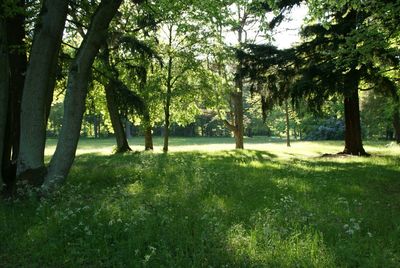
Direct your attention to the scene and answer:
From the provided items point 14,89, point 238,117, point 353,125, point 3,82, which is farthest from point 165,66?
point 3,82

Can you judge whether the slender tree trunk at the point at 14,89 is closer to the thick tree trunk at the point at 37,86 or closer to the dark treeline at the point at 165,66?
the dark treeline at the point at 165,66

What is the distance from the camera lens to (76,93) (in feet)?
31.0

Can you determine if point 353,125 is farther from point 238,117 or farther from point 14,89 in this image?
point 14,89

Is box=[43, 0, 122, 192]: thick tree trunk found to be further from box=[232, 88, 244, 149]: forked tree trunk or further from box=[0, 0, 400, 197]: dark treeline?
box=[232, 88, 244, 149]: forked tree trunk

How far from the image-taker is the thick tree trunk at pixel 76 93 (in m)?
9.40

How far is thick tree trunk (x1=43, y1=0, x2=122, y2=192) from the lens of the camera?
9398mm

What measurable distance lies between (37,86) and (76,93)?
850 millimetres

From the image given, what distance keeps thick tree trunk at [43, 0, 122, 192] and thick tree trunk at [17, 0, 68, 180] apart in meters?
0.46

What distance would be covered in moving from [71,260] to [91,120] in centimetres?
9386

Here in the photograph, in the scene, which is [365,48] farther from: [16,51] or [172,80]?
[172,80]

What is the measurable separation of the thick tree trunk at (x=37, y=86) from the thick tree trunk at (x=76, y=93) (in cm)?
46

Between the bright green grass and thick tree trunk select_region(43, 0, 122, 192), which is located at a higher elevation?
thick tree trunk select_region(43, 0, 122, 192)

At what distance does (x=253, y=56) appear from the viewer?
19.5 meters

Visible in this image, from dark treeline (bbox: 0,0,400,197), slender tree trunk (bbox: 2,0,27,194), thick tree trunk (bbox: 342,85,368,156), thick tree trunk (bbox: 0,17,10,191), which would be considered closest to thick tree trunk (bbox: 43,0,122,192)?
dark treeline (bbox: 0,0,400,197)
